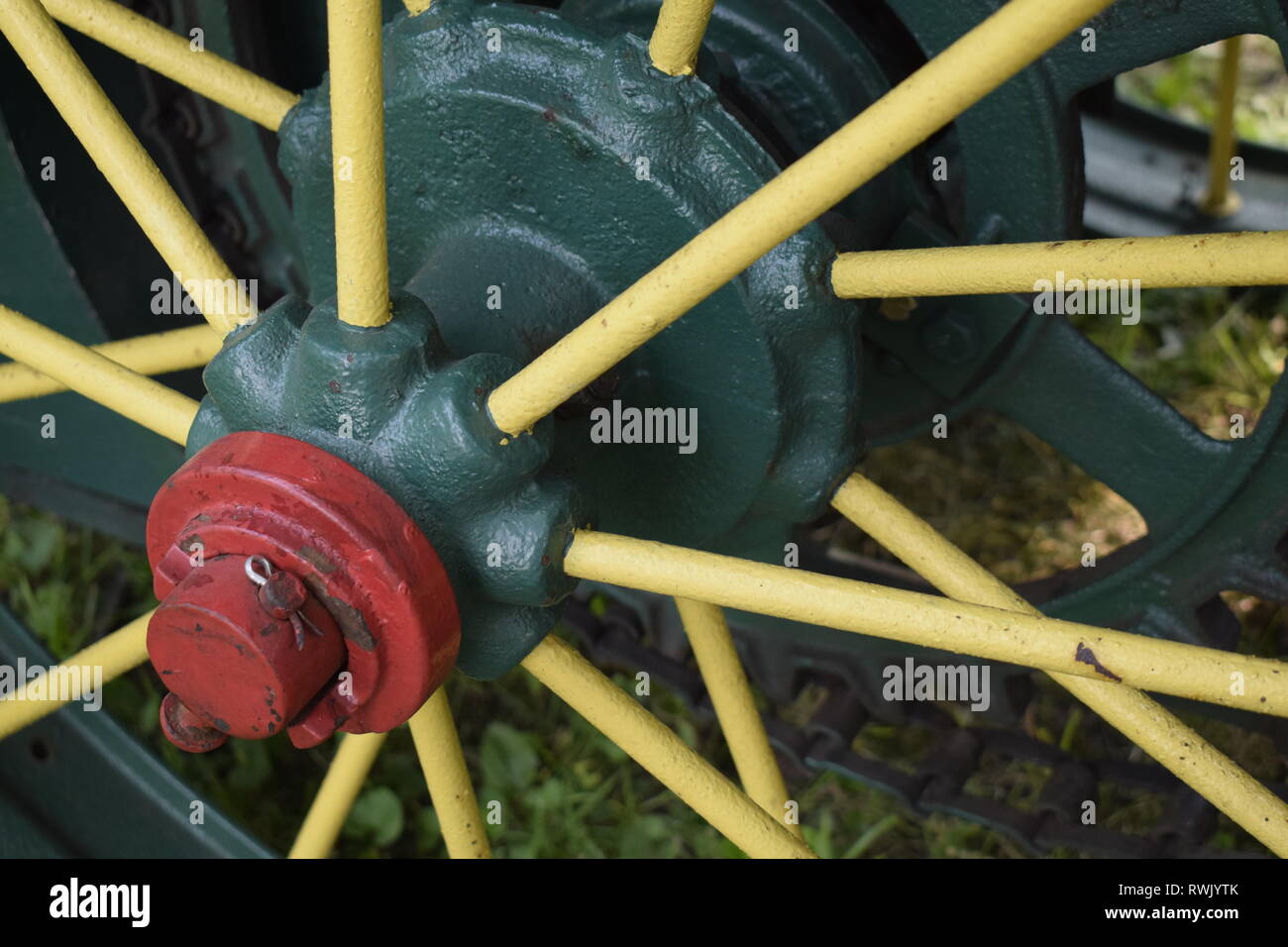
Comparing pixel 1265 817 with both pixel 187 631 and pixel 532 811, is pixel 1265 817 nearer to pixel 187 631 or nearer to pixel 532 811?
pixel 187 631

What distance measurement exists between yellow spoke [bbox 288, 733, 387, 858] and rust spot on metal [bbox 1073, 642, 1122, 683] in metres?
0.64

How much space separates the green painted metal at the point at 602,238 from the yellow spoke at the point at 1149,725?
104mm

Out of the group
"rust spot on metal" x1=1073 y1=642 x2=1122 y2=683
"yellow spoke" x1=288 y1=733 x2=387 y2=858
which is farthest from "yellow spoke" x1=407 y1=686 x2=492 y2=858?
"rust spot on metal" x1=1073 y1=642 x2=1122 y2=683


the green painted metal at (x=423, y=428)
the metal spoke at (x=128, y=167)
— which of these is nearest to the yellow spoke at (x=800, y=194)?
Result: the green painted metal at (x=423, y=428)

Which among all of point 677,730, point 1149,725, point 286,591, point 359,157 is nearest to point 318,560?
point 286,591

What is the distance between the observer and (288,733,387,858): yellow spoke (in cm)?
134

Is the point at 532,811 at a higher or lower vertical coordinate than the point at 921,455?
lower

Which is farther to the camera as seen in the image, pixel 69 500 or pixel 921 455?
pixel 921 455

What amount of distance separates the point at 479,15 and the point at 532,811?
46.0 inches

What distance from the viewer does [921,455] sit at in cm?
237

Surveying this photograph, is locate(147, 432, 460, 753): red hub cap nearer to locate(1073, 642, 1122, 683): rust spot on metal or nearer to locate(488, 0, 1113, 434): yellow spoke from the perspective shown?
locate(488, 0, 1113, 434): yellow spoke

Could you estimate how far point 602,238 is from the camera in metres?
1.15
